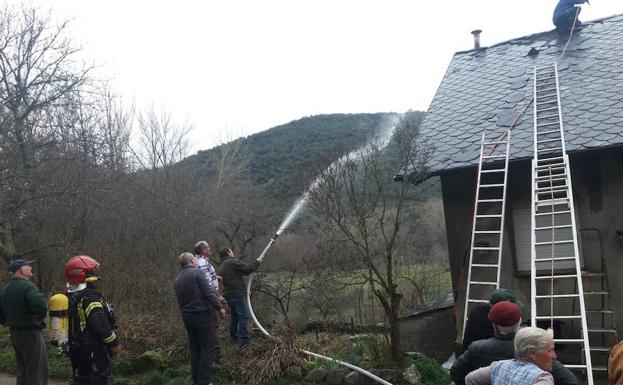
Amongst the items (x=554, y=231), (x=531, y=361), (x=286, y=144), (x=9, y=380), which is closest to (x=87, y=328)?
(x=531, y=361)

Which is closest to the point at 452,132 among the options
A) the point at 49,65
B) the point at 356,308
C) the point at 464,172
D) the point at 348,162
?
the point at 464,172

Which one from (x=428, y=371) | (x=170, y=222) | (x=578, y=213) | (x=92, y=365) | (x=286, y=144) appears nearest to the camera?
(x=92, y=365)

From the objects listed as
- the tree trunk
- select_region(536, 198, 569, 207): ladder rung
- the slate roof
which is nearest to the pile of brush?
the tree trunk

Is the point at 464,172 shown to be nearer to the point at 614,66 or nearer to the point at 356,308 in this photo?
the point at 614,66

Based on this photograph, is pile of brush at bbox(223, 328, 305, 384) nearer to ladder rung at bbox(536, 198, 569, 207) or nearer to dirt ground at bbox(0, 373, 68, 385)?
dirt ground at bbox(0, 373, 68, 385)

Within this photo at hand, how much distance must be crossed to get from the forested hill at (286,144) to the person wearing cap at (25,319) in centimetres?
2060

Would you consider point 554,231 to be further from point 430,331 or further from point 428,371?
point 430,331

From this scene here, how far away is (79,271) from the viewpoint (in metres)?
5.49

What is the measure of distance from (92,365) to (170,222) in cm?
987

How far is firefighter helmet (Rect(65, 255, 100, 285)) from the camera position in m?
5.47

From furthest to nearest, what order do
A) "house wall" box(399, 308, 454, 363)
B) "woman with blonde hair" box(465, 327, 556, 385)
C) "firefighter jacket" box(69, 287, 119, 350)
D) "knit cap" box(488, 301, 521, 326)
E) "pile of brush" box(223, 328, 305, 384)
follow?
"house wall" box(399, 308, 454, 363)
"pile of brush" box(223, 328, 305, 384)
"firefighter jacket" box(69, 287, 119, 350)
"knit cap" box(488, 301, 521, 326)
"woman with blonde hair" box(465, 327, 556, 385)

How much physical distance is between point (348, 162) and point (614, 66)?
542cm

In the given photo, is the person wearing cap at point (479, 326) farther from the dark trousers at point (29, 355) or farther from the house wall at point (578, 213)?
the dark trousers at point (29, 355)

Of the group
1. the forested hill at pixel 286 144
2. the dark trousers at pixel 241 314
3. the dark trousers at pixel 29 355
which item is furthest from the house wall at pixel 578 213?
the forested hill at pixel 286 144
